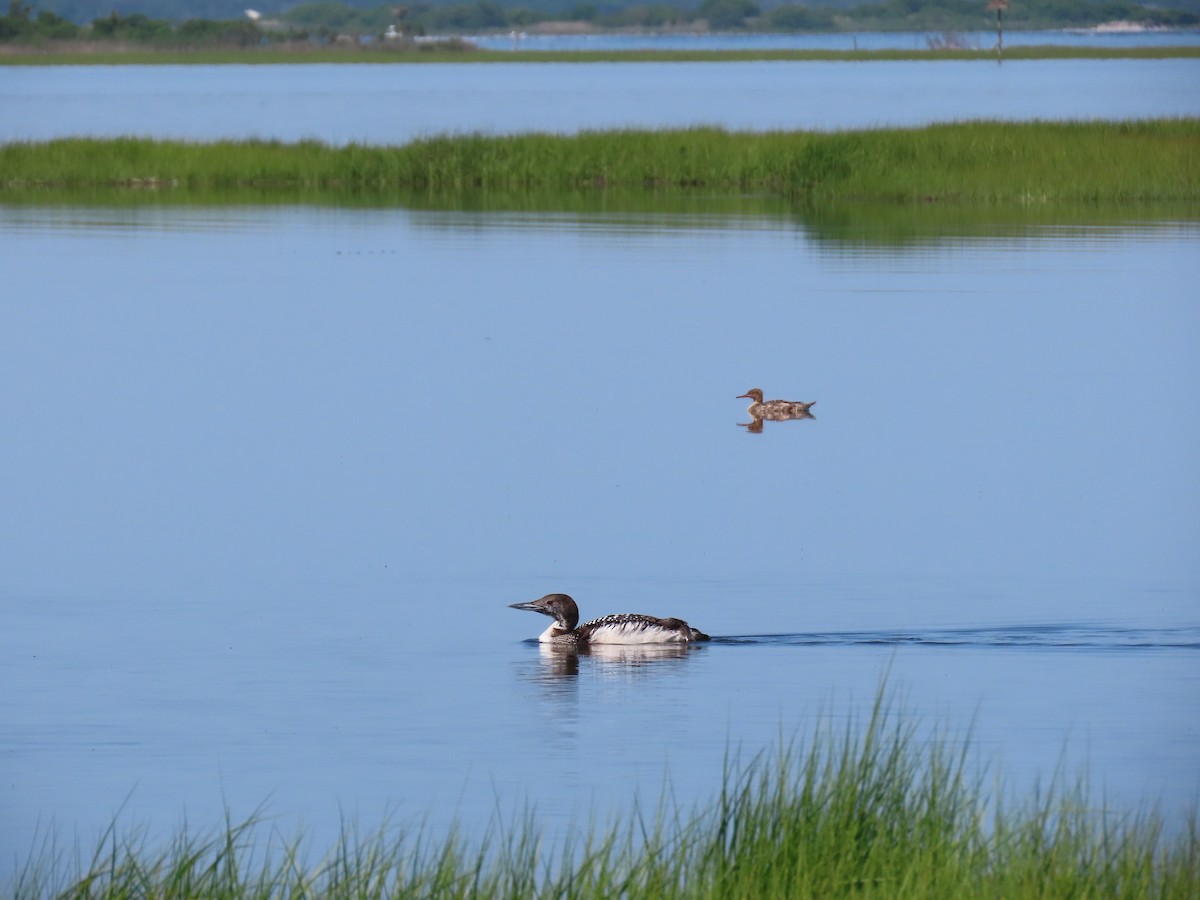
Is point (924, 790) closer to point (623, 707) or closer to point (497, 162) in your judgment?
point (623, 707)

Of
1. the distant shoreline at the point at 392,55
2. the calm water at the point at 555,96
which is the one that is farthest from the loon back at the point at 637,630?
the distant shoreline at the point at 392,55

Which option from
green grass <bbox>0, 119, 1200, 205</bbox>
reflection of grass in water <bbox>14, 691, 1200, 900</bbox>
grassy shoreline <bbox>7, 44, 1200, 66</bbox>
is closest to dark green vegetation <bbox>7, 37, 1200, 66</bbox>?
grassy shoreline <bbox>7, 44, 1200, 66</bbox>

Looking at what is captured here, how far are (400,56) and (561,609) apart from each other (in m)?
145

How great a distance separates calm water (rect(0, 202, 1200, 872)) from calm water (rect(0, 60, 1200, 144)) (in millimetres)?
31257

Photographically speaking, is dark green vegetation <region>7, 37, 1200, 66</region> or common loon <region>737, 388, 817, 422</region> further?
dark green vegetation <region>7, 37, 1200, 66</region>

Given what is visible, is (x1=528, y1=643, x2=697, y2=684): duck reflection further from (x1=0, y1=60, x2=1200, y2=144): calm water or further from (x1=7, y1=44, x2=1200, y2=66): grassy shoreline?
(x1=7, y1=44, x2=1200, y2=66): grassy shoreline

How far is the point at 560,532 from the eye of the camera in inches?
546

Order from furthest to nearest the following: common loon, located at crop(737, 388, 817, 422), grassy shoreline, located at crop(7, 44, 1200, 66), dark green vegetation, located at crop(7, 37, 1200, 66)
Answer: dark green vegetation, located at crop(7, 37, 1200, 66) → grassy shoreline, located at crop(7, 44, 1200, 66) → common loon, located at crop(737, 388, 817, 422)

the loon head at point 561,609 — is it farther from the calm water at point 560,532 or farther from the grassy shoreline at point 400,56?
the grassy shoreline at point 400,56

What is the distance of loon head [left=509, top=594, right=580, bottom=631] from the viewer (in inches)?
439

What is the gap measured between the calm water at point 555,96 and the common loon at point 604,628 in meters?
44.1

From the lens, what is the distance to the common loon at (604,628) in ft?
35.2

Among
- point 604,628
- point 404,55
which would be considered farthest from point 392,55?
point 604,628

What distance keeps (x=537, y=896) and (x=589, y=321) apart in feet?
60.8
